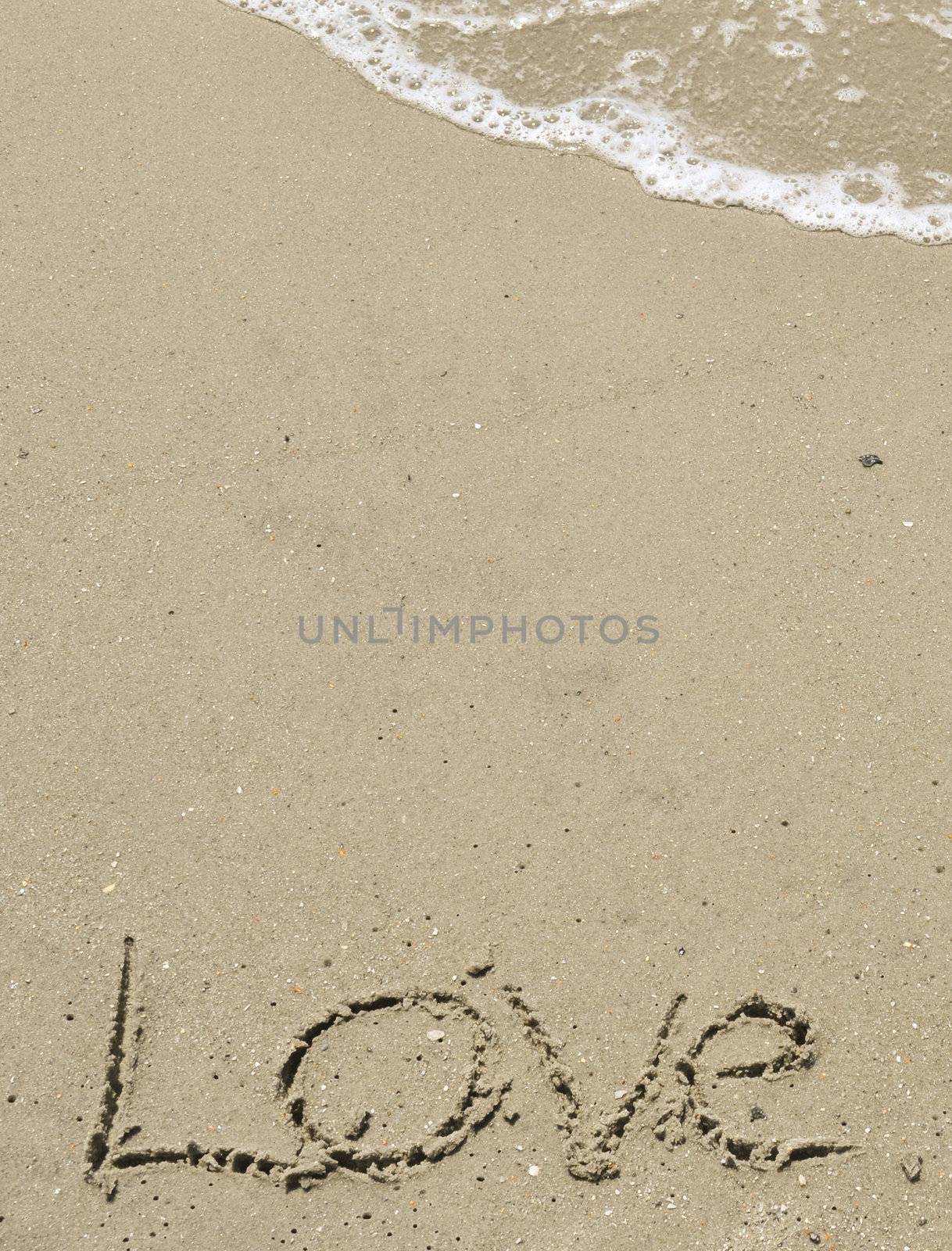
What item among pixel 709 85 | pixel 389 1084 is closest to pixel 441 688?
pixel 389 1084

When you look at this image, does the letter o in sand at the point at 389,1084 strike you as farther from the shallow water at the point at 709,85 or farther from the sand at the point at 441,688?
the shallow water at the point at 709,85

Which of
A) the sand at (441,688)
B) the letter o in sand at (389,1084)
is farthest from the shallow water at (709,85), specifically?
the letter o in sand at (389,1084)

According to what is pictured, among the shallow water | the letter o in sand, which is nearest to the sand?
the letter o in sand

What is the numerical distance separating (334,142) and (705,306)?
144cm

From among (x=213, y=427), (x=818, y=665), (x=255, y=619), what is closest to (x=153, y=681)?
(x=255, y=619)

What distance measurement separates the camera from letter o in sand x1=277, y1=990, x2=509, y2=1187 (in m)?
2.76

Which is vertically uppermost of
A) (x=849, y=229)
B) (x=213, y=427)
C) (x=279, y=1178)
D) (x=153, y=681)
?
(x=849, y=229)

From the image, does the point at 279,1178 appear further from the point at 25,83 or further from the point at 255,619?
the point at 25,83

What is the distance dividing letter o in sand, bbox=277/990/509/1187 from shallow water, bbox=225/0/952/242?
292cm

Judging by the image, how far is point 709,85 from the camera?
4.20 metres

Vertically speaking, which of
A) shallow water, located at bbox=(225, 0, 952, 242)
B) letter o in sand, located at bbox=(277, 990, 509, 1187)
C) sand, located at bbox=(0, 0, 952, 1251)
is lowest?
letter o in sand, located at bbox=(277, 990, 509, 1187)

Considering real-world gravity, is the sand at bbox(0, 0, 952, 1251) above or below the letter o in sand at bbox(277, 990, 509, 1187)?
above

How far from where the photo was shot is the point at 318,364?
3.55m

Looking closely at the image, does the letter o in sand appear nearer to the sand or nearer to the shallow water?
the sand
